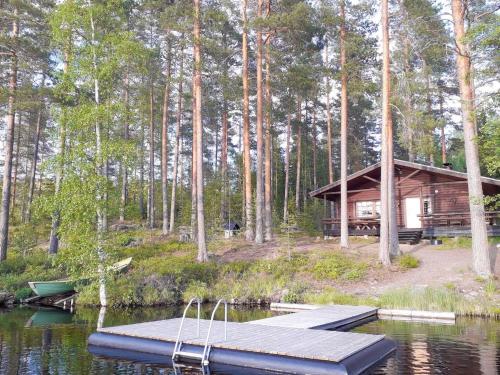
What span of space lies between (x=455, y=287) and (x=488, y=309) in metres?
1.84

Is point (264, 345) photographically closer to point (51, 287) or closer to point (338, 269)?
point (338, 269)

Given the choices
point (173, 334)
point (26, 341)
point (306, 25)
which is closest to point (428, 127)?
point (306, 25)

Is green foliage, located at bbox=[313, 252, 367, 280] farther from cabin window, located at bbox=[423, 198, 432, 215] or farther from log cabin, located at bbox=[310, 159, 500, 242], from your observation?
cabin window, located at bbox=[423, 198, 432, 215]

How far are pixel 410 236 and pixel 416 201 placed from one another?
4056 mm

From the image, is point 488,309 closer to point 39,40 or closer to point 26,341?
point 26,341

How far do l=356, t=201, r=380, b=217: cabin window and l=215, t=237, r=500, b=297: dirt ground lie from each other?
199 inches

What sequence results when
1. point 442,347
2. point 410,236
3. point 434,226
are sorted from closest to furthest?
point 442,347, point 410,236, point 434,226

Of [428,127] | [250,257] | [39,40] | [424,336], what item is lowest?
[424,336]

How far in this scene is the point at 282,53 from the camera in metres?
23.1

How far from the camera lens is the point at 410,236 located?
23.8 meters

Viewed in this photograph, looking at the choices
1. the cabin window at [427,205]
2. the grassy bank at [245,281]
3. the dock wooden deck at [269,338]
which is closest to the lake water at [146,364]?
the dock wooden deck at [269,338]

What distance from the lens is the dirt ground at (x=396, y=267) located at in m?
16.1

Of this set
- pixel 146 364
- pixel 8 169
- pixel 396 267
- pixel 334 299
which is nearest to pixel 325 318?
pixel 334 299

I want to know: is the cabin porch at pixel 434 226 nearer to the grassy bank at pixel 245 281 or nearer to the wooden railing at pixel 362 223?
the wooden railing at pixel 362 223
